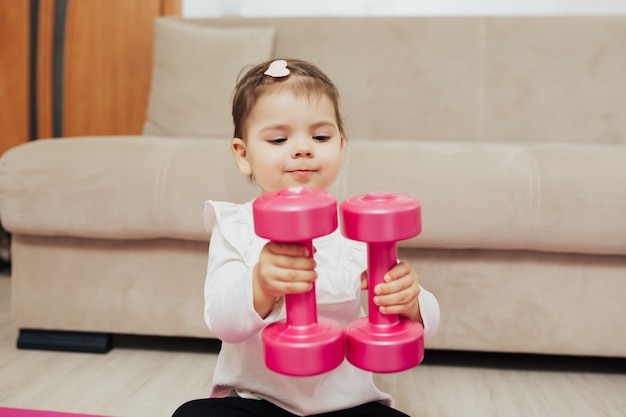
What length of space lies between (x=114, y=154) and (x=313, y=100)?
0.70m

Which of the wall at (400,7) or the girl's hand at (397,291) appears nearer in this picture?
the girl's hand at (397,291)

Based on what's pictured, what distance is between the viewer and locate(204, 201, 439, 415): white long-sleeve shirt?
32.4 inches

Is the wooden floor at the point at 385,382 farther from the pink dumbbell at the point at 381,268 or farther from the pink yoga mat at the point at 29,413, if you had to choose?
the pink dumbbell at the point at 381,268

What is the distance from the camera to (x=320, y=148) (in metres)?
0.80

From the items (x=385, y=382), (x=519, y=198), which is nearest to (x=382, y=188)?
(x=519, y=198)

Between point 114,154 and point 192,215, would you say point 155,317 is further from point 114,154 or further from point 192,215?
point 114,154

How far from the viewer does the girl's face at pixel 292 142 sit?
79 cm

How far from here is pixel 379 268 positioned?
66 centimetres

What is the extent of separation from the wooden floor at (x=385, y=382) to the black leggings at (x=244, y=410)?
313mm

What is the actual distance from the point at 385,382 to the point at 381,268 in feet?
2.25

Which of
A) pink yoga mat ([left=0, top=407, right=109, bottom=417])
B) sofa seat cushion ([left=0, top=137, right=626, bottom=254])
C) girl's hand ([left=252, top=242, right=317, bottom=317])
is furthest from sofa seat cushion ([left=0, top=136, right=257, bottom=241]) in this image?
girl's hand ([left=252, top=242, right=317, bottom=317])

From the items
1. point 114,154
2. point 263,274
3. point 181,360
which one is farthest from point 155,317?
point 263,274

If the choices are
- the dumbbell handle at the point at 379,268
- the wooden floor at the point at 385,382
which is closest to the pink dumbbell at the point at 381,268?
the dumbbell handle at the point at 379,268

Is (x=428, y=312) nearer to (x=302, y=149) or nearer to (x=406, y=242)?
(x=302, y=149)
